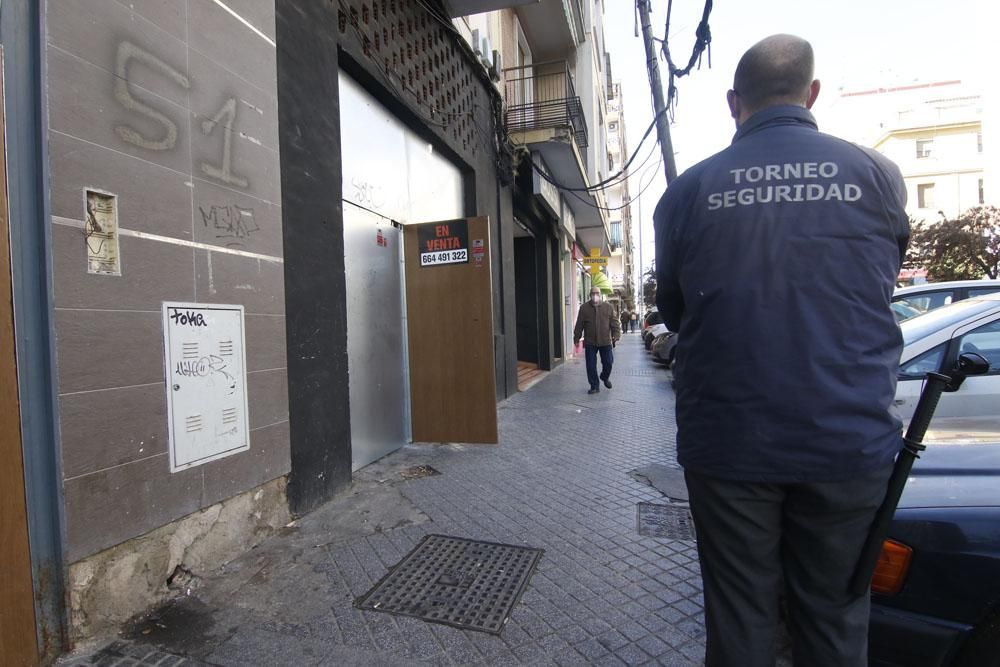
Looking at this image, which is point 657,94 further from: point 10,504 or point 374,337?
point 10,504

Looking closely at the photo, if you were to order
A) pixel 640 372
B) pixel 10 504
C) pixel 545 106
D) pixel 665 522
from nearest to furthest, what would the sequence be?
pixel 10 504
pixel 665 522
pixel 545 106
pixel 640 372

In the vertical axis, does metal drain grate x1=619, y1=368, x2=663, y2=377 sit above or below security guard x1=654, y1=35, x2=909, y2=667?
below

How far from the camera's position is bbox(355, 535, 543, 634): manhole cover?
2564 millimetres

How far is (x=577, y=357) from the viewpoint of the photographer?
1859 centimetres

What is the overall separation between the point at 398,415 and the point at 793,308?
16.2ft

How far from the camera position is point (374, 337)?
17.6 ft

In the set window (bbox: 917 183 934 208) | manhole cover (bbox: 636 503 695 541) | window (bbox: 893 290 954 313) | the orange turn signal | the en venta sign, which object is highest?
window (bbox: 917 183 934 208)

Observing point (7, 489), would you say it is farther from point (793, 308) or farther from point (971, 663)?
point (971, 663)

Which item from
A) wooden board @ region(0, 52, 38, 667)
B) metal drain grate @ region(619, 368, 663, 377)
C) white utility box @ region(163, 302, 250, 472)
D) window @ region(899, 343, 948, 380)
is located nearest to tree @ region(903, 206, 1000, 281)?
metal drain grate @ region(619, 368, 663, 377)

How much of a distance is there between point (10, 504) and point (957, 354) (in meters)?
5.02

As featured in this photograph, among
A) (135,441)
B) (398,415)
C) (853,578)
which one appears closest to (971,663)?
(853,578)

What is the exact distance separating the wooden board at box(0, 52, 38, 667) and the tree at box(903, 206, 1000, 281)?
28.6 metres

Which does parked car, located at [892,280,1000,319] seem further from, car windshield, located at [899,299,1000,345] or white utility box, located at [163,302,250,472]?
white utility box, located at [163,302,250,472]

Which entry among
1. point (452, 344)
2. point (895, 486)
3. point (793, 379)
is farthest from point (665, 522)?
point (452, 344)
